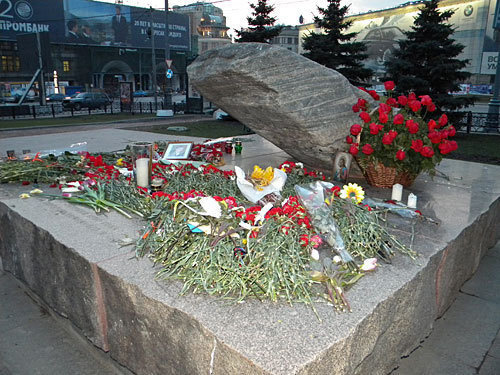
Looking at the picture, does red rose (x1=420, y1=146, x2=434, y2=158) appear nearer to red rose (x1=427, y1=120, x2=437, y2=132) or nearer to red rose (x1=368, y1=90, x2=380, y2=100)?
red rose (x1=427, y1=120, x2=437, y2=132)

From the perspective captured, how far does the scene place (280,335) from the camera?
5.43 feet

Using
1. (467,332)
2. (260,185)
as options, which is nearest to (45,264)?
(260,185)

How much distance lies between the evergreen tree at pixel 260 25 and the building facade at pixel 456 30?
59.3 ft

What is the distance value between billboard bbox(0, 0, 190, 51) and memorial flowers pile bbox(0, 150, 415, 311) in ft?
107

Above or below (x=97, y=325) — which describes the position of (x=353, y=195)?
above

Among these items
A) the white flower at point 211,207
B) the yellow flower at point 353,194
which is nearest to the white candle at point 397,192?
the yellow flower at point 353,194

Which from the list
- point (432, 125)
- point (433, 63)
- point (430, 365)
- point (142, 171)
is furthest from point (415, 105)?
point (433, 63)

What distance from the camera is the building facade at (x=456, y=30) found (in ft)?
139

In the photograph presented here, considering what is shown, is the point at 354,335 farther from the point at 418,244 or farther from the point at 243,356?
the point at 418,244

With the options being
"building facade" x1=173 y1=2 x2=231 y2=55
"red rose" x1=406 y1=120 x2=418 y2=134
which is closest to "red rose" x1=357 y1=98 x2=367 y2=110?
"red rose" x1=406 y1=120 x2=418 y2=134

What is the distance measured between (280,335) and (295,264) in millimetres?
537

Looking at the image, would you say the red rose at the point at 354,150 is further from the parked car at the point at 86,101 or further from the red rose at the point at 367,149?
the parked car at the point at 86,101

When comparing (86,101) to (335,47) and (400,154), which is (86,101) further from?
(400,154)

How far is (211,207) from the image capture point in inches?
96.7
